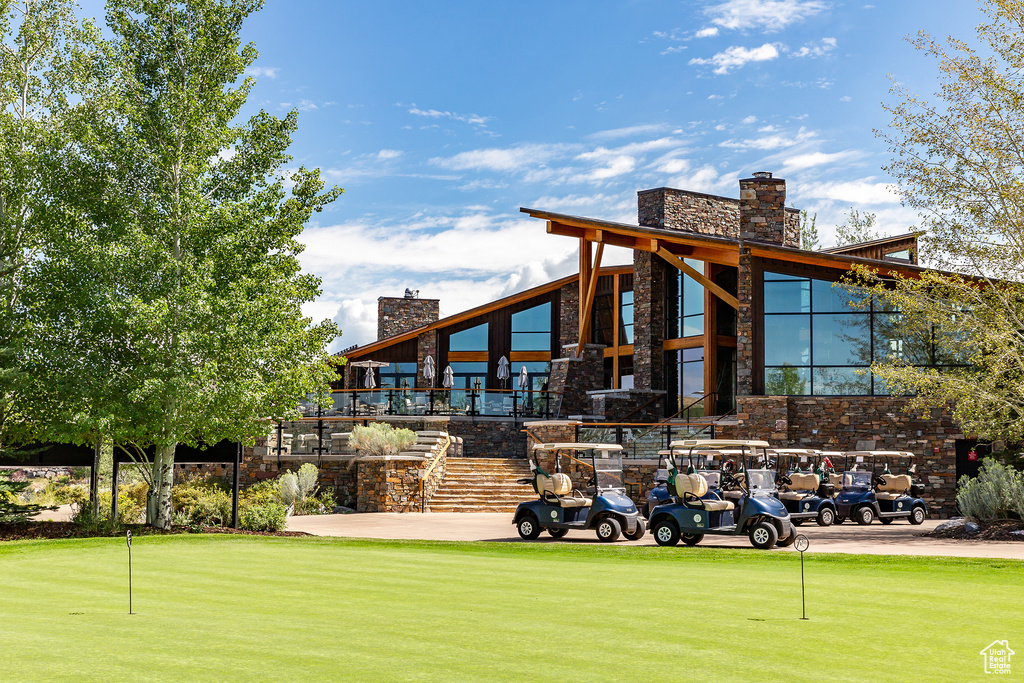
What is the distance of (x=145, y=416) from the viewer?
47.7 ft

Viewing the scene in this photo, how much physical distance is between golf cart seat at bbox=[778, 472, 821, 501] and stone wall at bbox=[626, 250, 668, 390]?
10914 millimetres

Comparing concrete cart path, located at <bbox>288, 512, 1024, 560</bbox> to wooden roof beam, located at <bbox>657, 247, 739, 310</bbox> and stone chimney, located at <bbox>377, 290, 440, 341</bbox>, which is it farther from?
stone chimney, located at <bbox>377, 290, 440, 341</bbox>

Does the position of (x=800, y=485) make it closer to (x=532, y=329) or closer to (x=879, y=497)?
(x=879, y=497)

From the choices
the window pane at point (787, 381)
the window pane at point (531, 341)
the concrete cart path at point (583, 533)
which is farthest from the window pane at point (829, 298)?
the window pane at point (531, 341)

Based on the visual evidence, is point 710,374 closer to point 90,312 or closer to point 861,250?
point 861,250

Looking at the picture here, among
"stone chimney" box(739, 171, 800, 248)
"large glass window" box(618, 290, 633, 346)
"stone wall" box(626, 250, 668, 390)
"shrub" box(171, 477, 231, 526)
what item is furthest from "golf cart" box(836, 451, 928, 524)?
"large glass window" box(618, 290, 633, 346)

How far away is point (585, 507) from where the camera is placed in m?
14.1

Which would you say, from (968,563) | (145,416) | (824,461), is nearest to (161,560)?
(145,416)

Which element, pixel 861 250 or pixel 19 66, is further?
pixel 861 250


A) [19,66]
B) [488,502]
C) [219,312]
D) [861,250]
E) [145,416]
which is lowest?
[488,502]

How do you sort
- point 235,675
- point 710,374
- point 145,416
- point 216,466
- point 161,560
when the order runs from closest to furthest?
point 235,675, point 161,560, point 145,416, point 216,466, point 710,374

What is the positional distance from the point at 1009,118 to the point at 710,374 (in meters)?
11.2

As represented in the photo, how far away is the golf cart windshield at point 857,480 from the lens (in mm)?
17406

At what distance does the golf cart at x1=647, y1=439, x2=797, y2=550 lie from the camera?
12688 millimetres
